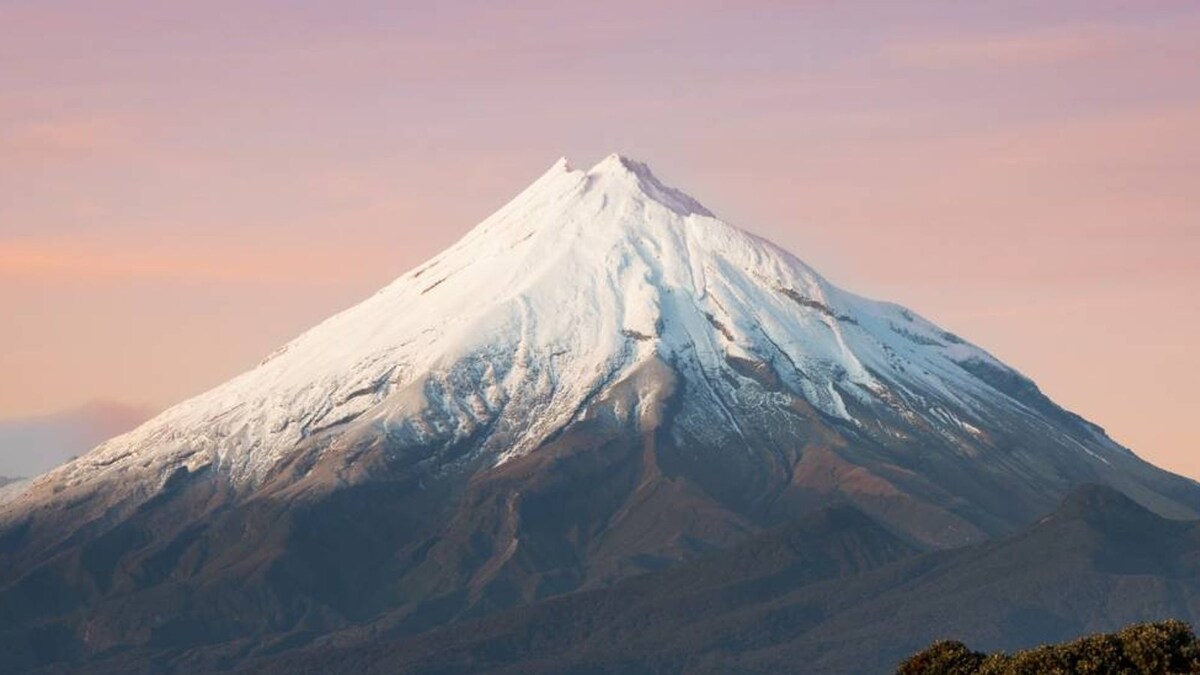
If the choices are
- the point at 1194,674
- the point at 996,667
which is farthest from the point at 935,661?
the point at 1194,674

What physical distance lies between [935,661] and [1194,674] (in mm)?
12886

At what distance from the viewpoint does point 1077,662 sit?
Answer: 10488 cm

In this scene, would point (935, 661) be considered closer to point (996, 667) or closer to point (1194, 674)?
point (996, 667)

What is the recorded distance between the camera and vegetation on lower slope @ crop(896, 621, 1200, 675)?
10294cm

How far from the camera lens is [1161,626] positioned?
342 ft

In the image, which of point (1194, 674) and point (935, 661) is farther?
point (935, 661)

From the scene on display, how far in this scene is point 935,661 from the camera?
111 m

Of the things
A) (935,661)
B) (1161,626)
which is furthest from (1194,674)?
(935,661)

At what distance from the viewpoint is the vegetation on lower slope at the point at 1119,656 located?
102938 millimetres

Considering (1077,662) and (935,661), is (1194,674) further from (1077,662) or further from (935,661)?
(935,661)

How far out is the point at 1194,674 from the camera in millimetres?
100125

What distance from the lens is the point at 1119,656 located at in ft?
342

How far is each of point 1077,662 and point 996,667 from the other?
2.83 meters

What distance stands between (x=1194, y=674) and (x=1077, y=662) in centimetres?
563
